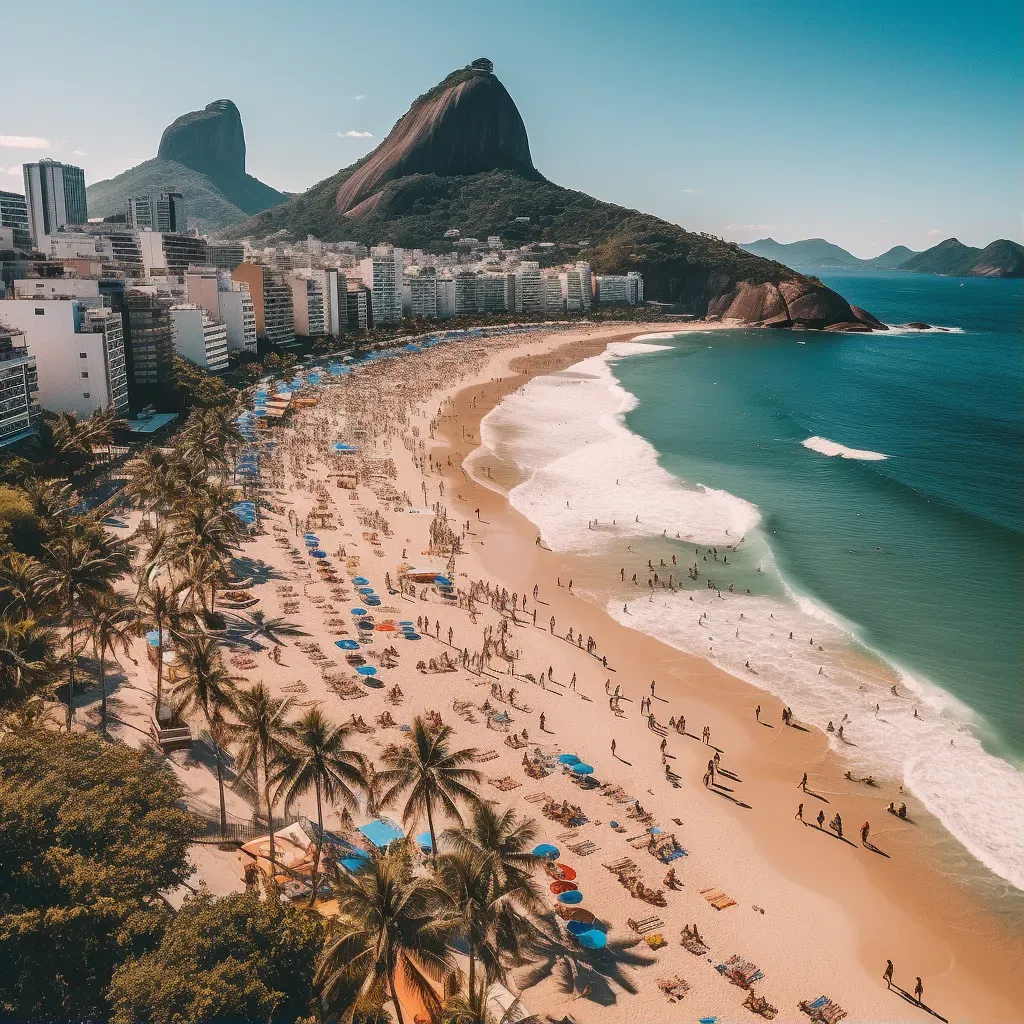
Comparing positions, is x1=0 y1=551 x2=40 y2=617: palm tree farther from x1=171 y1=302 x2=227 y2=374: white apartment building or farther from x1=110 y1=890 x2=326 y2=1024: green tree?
x1=171 y1=302 x2=227 y2=374: white apartment building

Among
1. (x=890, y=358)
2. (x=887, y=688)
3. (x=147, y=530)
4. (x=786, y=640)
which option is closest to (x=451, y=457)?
(x=147, y=530)

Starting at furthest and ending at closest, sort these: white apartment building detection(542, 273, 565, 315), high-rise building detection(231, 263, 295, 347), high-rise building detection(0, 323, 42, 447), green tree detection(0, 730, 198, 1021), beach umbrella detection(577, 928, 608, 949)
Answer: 1. white apartment building detection(542, 273, 565, 315)
2. high-rise building detection(231, 263, 295, 347)
3. high-rise building detection(0, 323, 42, 447)
4. beach umbrella detection(577, 928, 608, 949)
5. green tree detection(0, 730, 198, 1021)

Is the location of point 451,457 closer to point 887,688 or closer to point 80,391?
point 80,391

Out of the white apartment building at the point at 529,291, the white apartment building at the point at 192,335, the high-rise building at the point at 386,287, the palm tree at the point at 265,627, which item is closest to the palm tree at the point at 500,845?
the palm tree at the point at 265,627

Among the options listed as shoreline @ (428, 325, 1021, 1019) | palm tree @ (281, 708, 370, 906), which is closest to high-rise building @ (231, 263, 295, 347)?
shoreline @ (428, 325, 1021, 1019)

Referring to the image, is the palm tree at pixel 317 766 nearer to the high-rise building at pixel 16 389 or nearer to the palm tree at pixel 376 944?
the palm tree at pixel 376 944
